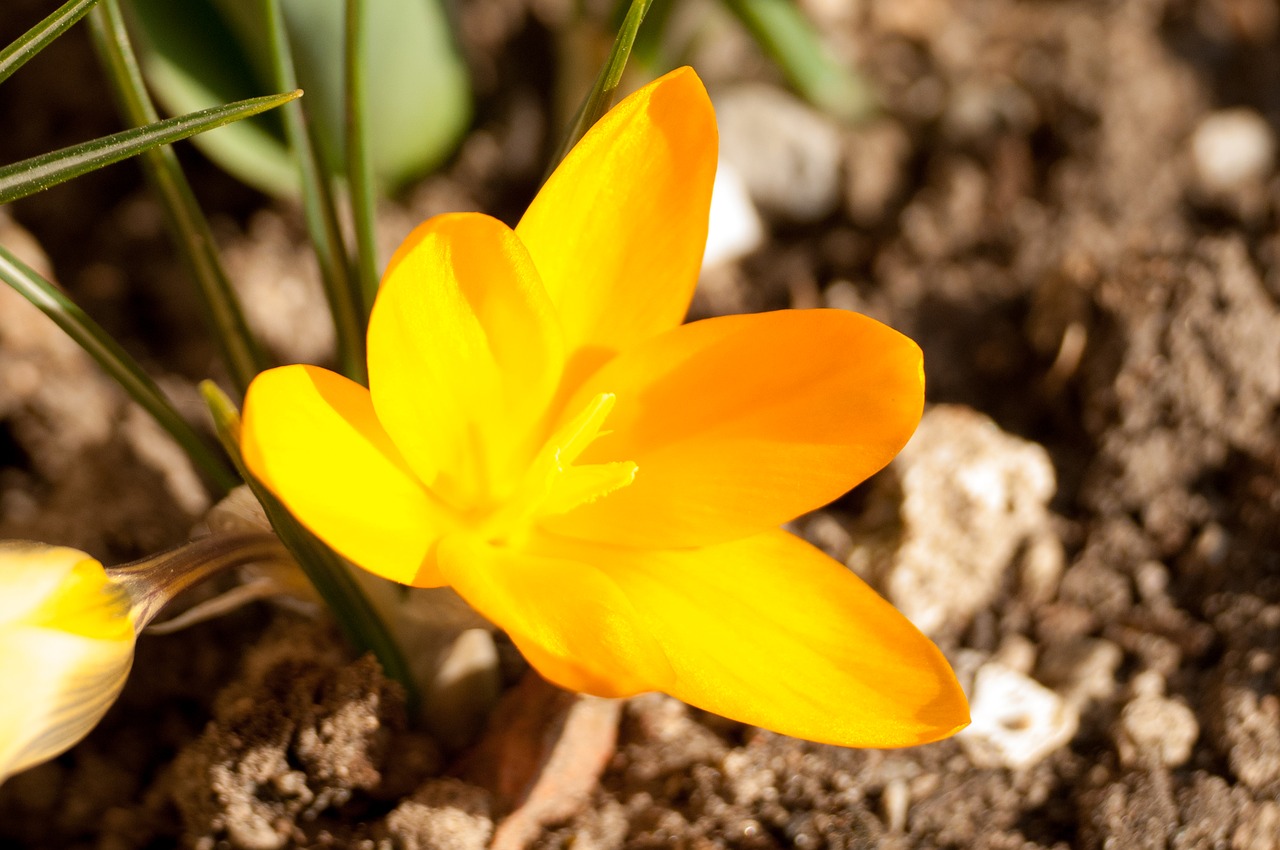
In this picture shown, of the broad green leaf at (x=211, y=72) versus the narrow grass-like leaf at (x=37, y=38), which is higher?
the narrow grass-like leaf at (x=37, y=38)

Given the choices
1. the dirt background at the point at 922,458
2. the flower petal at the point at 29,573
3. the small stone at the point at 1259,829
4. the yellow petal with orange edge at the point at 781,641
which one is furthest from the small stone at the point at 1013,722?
the flower petal at the point at 29,573

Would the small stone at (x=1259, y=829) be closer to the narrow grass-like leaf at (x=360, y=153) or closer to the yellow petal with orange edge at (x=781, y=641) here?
the yellow petal with orange edge at (x=781, y=641)

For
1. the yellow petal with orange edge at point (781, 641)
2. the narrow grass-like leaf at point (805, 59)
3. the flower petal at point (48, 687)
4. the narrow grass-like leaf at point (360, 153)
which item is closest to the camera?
the flower petal at point (48, 687)

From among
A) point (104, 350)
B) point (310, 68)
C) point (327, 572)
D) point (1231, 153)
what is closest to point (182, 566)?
point (327, 572)

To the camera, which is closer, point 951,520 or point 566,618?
point 566,618

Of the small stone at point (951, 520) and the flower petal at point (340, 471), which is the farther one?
the small stone at point (951, 520)

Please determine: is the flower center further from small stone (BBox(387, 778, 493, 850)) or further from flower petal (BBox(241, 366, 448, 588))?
small stone (BBox(387, 778, 493, 850))

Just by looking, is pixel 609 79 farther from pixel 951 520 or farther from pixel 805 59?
pixel 805 59

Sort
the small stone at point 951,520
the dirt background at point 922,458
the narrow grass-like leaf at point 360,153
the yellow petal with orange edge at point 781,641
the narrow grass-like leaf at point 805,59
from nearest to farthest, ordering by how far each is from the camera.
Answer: the yellow petal with orange edge at point 781,641
the narrow grass-like leaf at point 360,153
the dirt background at point 922,458
the small stone at point 951,520
the narrow grass-like leaf at point 805,59
